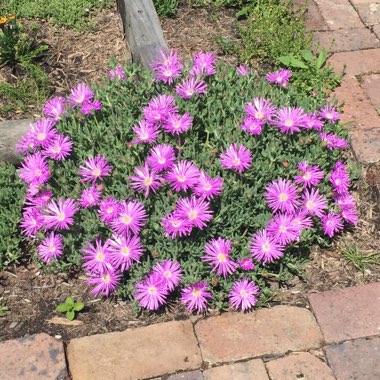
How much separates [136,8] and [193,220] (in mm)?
2078

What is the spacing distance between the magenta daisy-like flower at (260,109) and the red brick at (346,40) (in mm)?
1549

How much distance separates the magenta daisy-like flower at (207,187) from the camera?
289 cm

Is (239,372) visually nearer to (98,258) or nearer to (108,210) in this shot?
(98,258)

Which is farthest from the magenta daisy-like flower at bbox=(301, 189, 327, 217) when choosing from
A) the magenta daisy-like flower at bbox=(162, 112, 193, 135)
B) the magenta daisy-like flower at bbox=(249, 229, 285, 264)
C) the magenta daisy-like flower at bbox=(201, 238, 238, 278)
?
the magenta daisy-like flower at bbox=(162, 112, 193, 135)

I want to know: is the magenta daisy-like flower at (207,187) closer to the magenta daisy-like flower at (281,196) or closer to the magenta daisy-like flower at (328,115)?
the magenta daisy-like flower at (281,196)

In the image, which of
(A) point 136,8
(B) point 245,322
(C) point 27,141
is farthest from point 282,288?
(A) point 136,8

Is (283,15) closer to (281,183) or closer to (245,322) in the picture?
(281,183)

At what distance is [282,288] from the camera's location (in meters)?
3.15

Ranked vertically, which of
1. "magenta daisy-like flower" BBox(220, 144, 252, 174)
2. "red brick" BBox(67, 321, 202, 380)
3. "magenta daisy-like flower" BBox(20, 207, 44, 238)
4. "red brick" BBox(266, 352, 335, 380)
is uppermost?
"magenta daisy-like flower" BBox(220, 144, 252, 174)

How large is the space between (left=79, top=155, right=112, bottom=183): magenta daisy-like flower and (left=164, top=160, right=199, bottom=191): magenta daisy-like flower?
12.1 inches

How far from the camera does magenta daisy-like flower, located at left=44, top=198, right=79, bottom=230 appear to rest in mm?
2951

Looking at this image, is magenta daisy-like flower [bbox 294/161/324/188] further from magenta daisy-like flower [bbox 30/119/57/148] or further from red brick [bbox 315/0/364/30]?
red brick [bbox 315/0/364/30]

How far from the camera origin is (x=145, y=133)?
3.08 m

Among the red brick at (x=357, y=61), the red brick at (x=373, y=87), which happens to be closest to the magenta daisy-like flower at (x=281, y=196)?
the red brick at (x=373, y=87)
